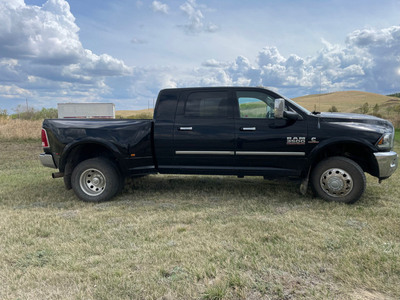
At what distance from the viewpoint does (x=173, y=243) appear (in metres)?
3.72

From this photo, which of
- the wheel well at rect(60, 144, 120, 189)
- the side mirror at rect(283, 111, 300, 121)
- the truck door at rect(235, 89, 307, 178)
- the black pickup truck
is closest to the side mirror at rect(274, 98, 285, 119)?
the black pickup truck

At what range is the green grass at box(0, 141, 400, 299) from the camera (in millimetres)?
2799

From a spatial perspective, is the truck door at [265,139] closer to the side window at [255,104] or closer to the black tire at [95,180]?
the side window at [255,104]

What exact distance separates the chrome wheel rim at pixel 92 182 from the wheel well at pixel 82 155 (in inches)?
12.6

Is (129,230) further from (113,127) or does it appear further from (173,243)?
(113,127)

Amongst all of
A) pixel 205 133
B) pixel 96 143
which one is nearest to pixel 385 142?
pixel 205 133

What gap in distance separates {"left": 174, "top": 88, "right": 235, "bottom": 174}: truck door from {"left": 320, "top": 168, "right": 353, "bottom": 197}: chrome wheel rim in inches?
62.7

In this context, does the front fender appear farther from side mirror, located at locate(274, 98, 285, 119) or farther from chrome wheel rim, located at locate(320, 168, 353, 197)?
side mirror, located at locate(274, 98, 285, 119)

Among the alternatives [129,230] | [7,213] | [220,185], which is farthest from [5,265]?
[220,185]

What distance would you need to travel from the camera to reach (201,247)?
3586 millimetres

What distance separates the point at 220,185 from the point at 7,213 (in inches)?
155

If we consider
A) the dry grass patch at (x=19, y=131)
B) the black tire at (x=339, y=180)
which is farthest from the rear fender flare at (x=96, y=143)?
the dry grass patch at (x=19, y=131)

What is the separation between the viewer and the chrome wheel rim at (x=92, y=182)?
5812 millimetres

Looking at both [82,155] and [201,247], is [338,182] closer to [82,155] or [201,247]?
[201,247]
